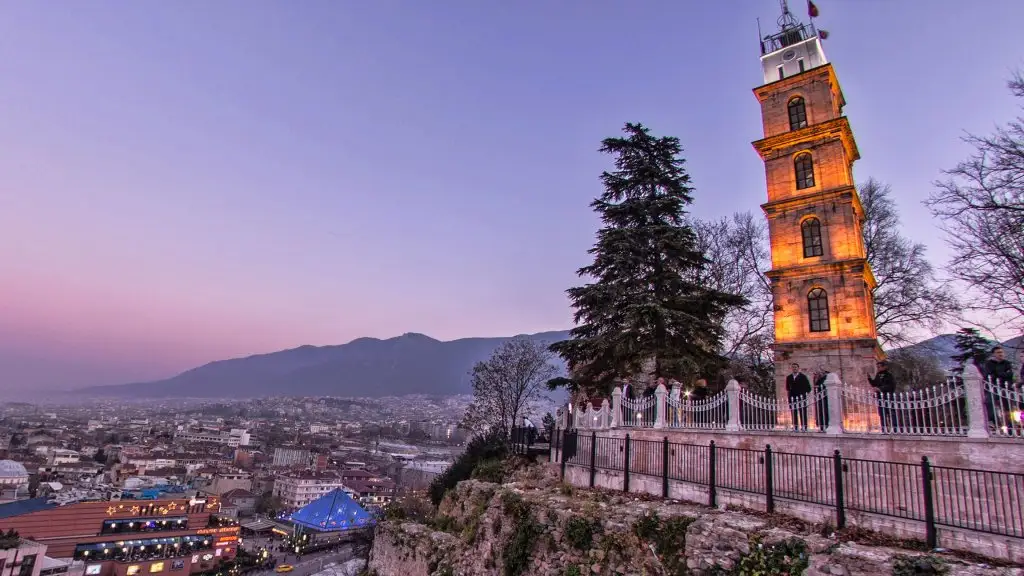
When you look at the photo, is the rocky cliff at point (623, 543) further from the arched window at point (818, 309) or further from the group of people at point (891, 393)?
the arched window at point (818, 309)

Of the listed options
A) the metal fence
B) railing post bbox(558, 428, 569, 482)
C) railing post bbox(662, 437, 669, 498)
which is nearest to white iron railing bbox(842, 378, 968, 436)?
the metal fence

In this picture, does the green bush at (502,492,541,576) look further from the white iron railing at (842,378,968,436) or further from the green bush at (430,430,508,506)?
the green bush at (430,430,508,506)

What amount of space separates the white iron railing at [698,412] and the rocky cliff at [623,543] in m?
2.43

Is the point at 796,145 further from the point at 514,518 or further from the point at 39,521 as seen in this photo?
the point at 39,521

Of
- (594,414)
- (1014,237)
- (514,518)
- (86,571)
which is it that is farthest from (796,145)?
(86,571)

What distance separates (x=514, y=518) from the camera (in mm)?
12352

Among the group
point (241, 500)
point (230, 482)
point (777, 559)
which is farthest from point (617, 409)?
point (230, 482)

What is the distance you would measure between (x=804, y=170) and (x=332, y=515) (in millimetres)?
57011

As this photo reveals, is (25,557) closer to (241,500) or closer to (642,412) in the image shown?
(642,412)

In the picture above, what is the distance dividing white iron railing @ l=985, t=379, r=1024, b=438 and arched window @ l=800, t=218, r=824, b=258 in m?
11.6

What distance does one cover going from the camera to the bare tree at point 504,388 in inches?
1219

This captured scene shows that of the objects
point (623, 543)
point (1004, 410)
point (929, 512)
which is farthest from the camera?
point (623, 543)

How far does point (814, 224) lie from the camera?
1991 centimetres

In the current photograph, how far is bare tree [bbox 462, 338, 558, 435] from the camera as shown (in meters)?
31.0
